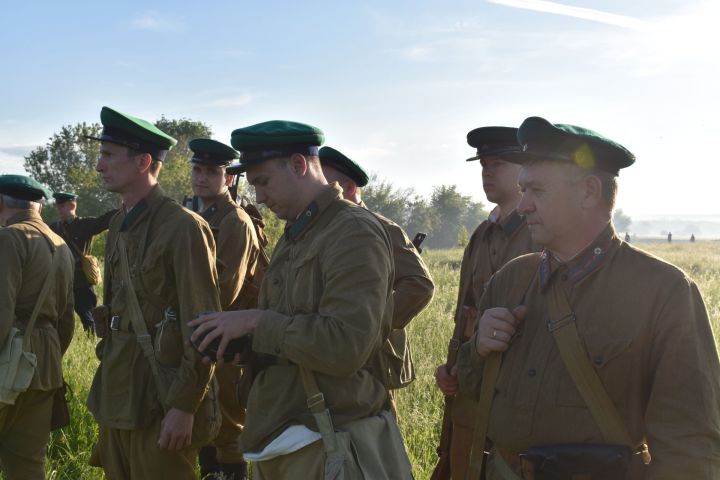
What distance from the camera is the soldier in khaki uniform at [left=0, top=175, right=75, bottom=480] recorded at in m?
4.11

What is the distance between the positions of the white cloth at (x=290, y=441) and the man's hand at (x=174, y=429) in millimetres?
768

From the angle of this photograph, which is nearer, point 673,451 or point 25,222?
point 673,451

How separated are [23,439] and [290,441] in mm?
2449

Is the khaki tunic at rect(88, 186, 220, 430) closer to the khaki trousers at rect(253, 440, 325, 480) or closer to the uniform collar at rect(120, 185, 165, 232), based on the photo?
the uniform collar at rect(120, 185, 165, 232)

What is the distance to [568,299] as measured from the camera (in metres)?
2.26

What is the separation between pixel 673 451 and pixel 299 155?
5.59 feet

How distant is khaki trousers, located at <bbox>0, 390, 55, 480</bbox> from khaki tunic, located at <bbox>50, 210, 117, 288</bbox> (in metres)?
4.87

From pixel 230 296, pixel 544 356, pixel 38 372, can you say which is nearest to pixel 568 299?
pixel 544 356

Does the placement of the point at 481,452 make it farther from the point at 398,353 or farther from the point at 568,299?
the point at 398,353

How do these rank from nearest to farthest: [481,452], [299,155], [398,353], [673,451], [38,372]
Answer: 1. [673,451]
2. [481,452]
3. [299,155]
4. [398,353]
5. [38,372]

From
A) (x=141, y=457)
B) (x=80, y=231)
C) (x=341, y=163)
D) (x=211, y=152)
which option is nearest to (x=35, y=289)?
(x=141, y=457)

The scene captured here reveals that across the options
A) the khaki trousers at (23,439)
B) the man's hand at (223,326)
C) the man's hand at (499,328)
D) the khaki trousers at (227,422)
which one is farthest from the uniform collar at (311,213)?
the khaki trousers at (227,422)

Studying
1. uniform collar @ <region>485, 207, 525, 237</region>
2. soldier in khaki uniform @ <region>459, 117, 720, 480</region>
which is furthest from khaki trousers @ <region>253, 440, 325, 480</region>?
uniform collar @ <region>485, 207, 525, 237</region>

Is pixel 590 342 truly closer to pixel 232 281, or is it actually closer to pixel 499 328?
pixel 499 328
